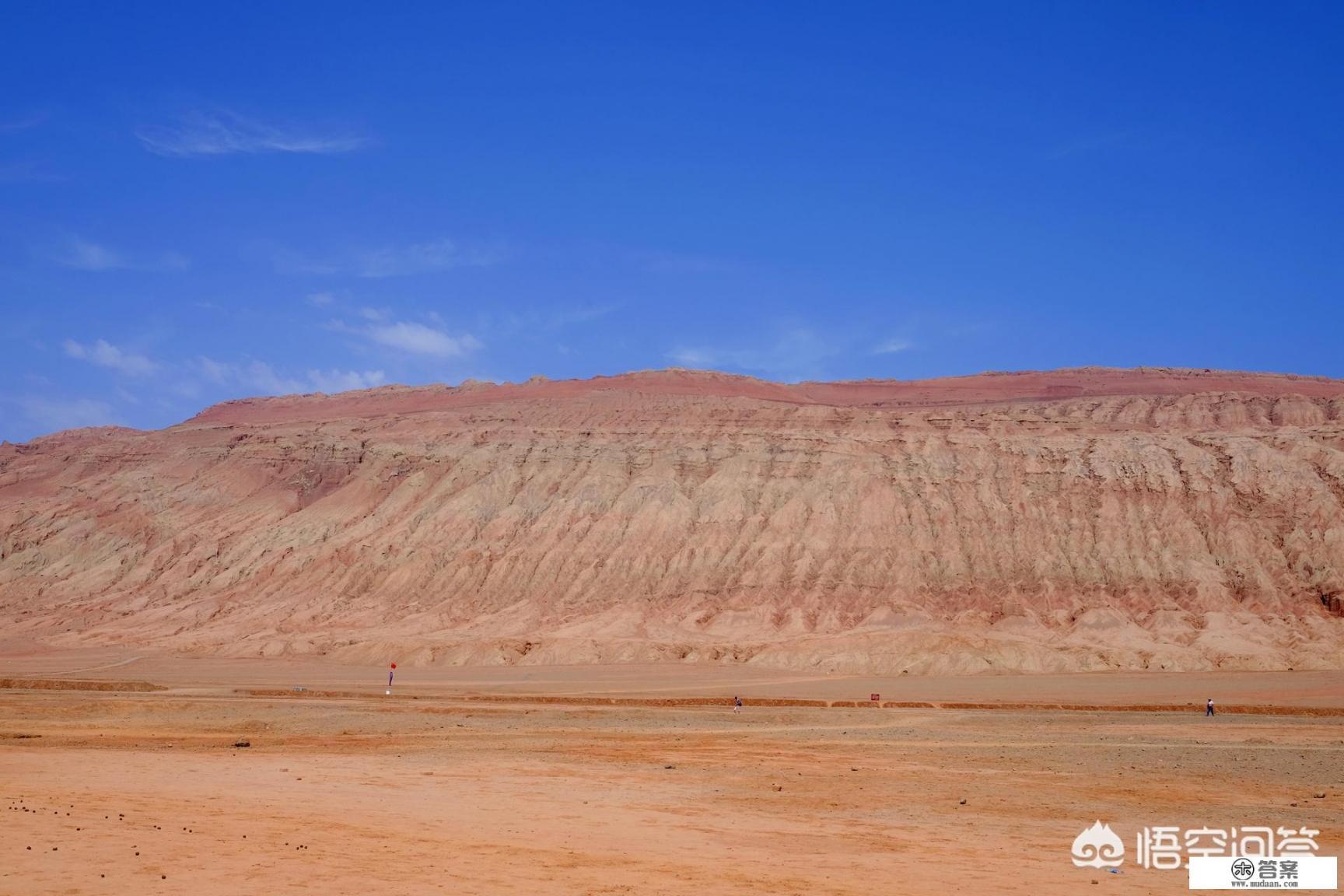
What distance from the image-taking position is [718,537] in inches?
3194

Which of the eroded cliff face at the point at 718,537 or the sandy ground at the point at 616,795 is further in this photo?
the eroded cliff face at the point at 718,537

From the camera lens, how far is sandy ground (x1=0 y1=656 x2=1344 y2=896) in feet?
48.3

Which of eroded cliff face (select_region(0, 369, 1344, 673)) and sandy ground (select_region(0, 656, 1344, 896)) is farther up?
eroded cliff face (select_region(0, 369, 1344, 673))

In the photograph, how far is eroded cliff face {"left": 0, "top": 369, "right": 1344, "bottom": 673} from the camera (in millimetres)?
67500

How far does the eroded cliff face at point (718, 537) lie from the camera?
67.5 m

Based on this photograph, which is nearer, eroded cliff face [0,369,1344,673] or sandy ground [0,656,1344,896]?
sandy ground [0,656,1344,896]

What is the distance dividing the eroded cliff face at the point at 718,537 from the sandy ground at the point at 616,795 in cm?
2323

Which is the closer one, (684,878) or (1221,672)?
(684,878)

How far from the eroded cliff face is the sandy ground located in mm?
23232

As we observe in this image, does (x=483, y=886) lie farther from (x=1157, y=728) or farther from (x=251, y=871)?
(x=1157, y=728)

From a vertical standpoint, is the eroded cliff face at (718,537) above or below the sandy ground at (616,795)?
above

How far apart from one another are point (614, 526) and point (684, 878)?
68680 mm

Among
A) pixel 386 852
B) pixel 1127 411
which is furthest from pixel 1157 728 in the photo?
pixel 1127 411

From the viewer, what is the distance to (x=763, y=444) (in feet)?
295
